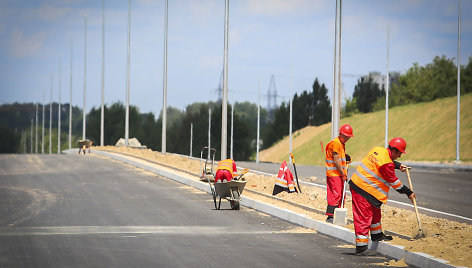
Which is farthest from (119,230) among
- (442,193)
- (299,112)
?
(299,112)

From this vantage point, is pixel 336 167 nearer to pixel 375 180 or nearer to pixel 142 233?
pixel 375 180

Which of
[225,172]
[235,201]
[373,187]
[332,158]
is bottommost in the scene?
[235,201]

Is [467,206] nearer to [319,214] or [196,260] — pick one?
[319,214]

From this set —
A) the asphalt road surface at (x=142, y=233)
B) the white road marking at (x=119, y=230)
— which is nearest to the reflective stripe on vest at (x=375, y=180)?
the asphalt road surface at (x=142, y=233)

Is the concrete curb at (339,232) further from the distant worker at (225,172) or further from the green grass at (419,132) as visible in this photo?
the green grass at (419,132)

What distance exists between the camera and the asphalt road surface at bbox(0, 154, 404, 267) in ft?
36.3

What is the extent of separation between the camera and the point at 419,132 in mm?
82312

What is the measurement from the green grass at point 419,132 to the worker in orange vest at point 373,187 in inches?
2126

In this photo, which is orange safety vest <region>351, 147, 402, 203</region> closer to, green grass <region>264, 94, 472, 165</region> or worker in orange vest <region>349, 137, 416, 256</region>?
worker in orange vest <region>349, 137, 416, 256</region>

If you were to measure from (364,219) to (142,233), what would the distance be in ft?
14.7

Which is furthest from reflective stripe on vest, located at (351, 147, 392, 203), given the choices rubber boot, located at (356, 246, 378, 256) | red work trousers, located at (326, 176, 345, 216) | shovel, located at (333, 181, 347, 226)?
red work trousers, located at (326, 176, 345, 216)

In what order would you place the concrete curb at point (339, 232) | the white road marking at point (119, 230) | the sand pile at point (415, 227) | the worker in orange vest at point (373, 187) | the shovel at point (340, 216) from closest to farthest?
the concrete curb at point (339, 232), the sand pile at point (415, 227), the worker in orange vest at point (373, 187), the white road marking at point (119, 230), the shovel at point (340, 216)

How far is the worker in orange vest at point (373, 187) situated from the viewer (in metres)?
11.4

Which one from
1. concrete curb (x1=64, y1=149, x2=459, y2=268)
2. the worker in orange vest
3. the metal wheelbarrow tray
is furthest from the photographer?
the metal wheelbarrow tray
